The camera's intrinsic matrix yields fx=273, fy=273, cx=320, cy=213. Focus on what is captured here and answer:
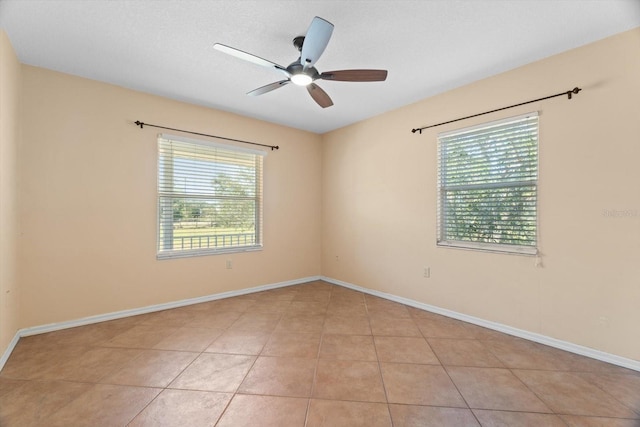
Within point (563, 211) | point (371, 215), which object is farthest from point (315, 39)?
point (371, 215)

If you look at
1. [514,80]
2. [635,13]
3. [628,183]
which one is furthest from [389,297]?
[635,13]

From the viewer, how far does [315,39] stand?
1.82 meters

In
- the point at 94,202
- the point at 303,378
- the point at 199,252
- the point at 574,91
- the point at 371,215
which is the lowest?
the point at 303,378

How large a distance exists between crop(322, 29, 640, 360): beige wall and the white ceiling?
251mm

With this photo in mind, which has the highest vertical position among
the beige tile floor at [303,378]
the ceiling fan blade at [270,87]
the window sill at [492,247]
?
the ceiling fan blade at [270,87]

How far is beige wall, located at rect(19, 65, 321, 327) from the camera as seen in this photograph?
2654 mm

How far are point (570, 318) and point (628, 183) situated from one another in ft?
3.91

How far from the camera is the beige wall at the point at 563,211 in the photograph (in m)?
2.14

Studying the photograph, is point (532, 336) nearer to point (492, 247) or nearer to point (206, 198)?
point (492, 247)

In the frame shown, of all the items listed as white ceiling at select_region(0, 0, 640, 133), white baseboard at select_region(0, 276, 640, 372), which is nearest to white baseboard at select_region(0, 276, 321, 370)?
white baseboard at select_region(0, 276, 640, 372)

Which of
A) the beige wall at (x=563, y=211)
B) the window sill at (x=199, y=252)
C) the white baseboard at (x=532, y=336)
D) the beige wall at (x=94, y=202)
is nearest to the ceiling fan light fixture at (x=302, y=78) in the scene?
the beige wall at (x=563, y=211)

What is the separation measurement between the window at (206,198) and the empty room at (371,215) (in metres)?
0.03

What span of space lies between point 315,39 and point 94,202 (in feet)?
9.32

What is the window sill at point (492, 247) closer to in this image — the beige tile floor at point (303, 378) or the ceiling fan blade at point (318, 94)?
the beige tile floor at point (303, 378)
